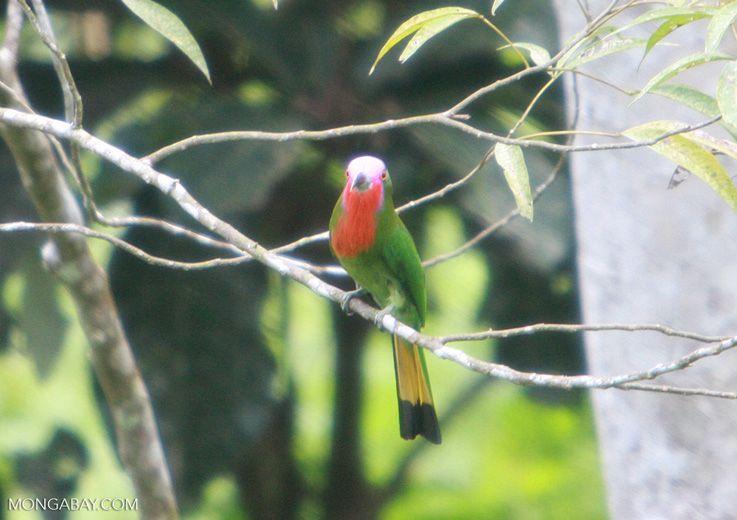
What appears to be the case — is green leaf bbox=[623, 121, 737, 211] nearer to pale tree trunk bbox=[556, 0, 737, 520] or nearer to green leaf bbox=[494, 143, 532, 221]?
green leaf bbox=[494, 143, 532, 221]

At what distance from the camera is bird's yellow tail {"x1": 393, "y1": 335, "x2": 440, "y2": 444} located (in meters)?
2.57

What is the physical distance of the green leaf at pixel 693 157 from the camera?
159 cm

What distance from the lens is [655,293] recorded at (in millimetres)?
3072

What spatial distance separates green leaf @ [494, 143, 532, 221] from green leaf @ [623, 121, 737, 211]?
19 cm

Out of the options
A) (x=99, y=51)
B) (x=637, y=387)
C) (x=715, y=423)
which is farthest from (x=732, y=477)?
(x=99, y=51)

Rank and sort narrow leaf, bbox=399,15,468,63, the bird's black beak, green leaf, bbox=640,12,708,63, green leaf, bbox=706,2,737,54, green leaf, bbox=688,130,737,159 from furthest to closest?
1. the bird's black beak
2. narrow leaf, bbox=399,15,468,63
3. green leaf, bbox=688,130,737,159
4. green leaf, bbox=640,12,708,63
5. green leaf, bbox=706,2,737,54

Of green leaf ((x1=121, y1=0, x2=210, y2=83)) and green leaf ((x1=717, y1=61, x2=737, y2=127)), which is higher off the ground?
green leaf ((x1=121, y1=0, x2=210, y2=83))

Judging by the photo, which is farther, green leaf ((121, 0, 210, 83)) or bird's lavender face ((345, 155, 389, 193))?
bird's lavender face ((345, 155, 389, 193))

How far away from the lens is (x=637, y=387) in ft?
4.67

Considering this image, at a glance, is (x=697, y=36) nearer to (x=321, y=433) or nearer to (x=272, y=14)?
(x=272, y=14)

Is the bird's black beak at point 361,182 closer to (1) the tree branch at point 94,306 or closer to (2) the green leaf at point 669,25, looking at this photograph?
(1) the tree branch at point 94,306

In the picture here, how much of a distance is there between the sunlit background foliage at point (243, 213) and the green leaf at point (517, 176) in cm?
198

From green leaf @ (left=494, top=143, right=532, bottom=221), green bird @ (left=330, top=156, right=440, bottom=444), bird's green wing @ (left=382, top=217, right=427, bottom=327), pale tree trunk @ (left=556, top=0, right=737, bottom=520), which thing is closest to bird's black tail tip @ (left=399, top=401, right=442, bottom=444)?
green bird @ (left=330, top=156, right=440, bottom=444)

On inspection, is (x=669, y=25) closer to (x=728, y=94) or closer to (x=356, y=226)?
(x=728, y=94)
